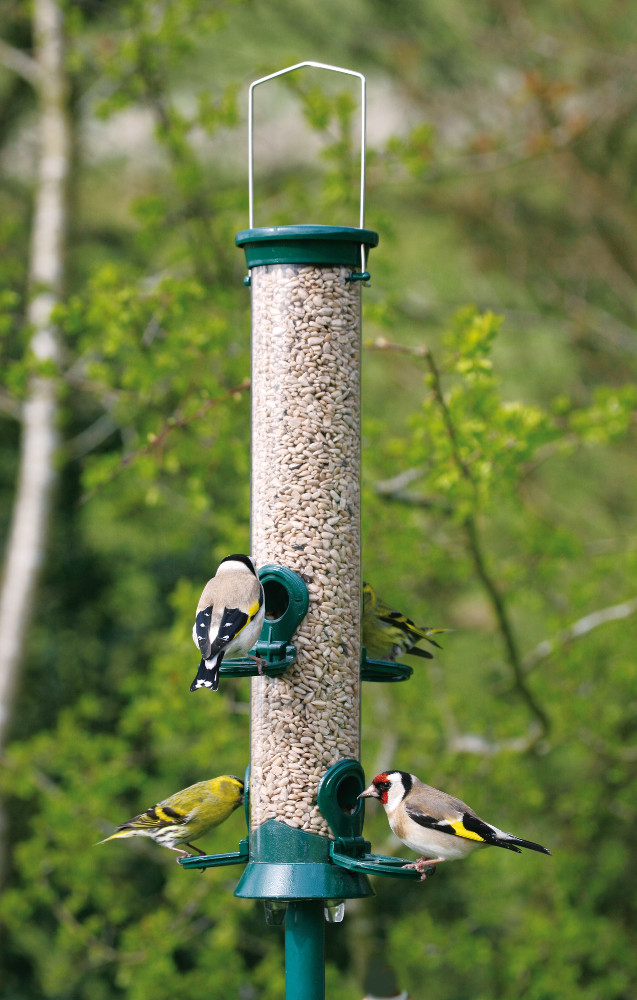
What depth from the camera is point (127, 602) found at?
12.0m

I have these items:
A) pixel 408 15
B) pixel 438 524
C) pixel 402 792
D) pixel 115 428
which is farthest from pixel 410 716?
pixel 408 15

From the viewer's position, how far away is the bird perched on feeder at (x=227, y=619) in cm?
402

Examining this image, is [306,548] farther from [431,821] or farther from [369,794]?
[431,821]

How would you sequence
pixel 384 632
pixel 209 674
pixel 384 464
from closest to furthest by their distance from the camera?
pixel 209 674 → pixel 384 632 → pixel 384 464

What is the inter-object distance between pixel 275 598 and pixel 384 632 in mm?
671

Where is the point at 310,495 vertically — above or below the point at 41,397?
below

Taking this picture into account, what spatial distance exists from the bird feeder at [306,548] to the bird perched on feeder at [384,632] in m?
0.24

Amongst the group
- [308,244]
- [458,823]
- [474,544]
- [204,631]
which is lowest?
[458,823]

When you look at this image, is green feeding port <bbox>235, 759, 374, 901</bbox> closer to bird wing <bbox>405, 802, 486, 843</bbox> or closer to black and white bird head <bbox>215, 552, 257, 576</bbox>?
bird wing <bbox>405, 802, 486, 843</bbox>

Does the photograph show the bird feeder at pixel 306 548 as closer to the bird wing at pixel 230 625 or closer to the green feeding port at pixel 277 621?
the green feeding port at pixel 277 621

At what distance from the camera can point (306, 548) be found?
4.54m

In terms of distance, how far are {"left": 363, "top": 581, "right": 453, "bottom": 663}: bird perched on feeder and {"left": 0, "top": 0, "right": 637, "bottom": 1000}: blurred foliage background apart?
46.4 inches

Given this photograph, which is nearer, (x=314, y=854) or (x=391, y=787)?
(x=314, y=854)

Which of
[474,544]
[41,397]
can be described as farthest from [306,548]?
[41,397]
